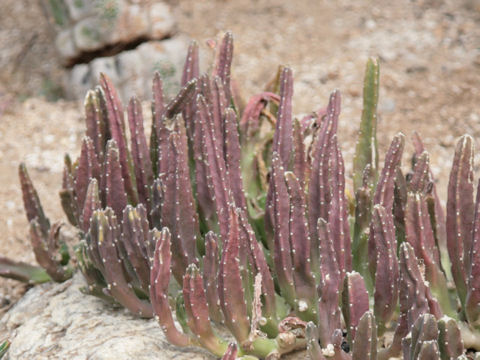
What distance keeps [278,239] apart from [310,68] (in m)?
3.29

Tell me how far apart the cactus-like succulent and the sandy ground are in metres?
1.50

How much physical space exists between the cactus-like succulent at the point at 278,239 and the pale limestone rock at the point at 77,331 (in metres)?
0.09

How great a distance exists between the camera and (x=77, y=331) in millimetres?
2842

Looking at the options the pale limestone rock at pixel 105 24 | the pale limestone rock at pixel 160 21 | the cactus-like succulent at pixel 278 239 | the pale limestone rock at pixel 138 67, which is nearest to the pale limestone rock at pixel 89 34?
the pale limestone rock at pixel 105 24

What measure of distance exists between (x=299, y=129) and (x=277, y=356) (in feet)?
2.78

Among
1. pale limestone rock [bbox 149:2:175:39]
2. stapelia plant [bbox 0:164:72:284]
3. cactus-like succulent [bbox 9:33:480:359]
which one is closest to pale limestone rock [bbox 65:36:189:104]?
pale limestone rock [bbox 149:2:175:39]

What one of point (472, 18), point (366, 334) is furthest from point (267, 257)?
point (472, 18)

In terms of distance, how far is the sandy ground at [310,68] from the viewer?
16.1ft

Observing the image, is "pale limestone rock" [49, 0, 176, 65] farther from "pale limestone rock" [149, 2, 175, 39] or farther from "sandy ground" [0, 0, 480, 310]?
"sandy ground" [0, 0, 480, 310]

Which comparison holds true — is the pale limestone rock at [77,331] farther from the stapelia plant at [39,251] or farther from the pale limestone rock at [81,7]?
the pale limestone rock at [81,7]

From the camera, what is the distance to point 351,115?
516 cm

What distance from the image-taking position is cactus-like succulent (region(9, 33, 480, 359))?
241cm

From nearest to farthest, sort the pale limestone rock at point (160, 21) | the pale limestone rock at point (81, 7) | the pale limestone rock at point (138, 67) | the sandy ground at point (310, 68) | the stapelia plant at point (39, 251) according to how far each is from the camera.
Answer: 1. the stapelia plant at point (39, 251)
2. the sandy ground at point (310, 68)
3. the pale limestone rock at point (81, 7)
4. the pale limestone rock at point (138, 67)
5. the pale limestone rock at point (160, 21)

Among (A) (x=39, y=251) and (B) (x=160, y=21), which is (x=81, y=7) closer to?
(B) (x=160, y=21)
